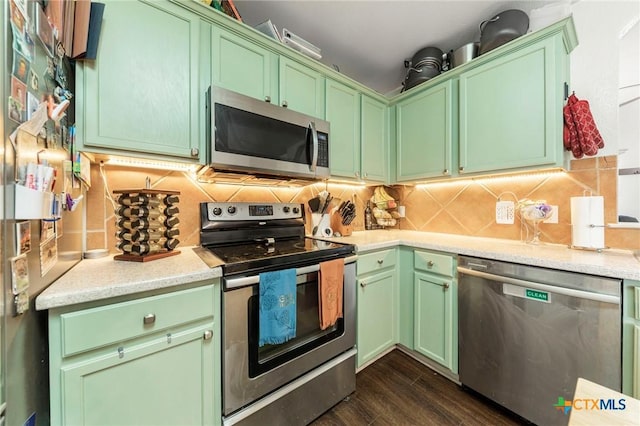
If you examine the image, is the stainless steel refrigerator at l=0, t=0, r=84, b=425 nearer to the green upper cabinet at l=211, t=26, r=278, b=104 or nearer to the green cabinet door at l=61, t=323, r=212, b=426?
the green cabinet door at l=61, t=323, r=212, b=426

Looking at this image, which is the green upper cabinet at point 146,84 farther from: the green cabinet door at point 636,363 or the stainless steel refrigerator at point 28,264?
the green cabinet door at point 636,363

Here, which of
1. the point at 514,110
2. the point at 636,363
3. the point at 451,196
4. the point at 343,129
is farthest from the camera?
the point at 451,196

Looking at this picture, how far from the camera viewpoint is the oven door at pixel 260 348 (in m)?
1.06

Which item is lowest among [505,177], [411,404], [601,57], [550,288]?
[411,404]

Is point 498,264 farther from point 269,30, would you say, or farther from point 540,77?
point 269,30

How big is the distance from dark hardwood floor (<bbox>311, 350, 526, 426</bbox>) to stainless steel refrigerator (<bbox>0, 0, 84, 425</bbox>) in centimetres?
123

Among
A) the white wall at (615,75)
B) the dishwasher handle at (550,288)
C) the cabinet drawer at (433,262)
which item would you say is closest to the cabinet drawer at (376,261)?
the cabinet drawer at (433,262)

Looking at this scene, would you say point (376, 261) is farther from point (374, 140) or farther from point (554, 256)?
point (374, 140)

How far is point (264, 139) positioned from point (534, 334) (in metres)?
1.81

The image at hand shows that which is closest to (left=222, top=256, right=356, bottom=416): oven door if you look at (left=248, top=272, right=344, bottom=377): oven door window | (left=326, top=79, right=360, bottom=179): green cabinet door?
(left=248, top=272, right=344, bottom=377): oven door window

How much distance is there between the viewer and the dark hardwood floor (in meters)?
1.36

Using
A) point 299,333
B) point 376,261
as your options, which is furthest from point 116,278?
point 376,261

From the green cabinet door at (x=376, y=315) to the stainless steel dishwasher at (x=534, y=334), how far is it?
475mm

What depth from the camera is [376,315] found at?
5.83ft
